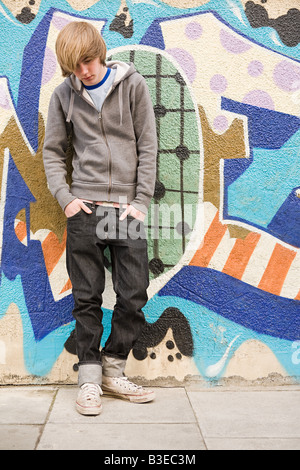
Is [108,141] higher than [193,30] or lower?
lower

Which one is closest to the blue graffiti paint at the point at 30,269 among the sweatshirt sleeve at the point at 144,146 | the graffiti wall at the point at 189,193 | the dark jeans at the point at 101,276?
the graffiti wall at the point at 189,193

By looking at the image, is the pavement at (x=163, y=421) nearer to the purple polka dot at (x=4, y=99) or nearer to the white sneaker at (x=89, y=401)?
the white sneaker at (x=89, y=401)

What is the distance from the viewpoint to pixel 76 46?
112 inches

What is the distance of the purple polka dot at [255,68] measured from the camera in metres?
3.35

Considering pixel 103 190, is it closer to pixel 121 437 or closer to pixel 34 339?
pixel 34 339

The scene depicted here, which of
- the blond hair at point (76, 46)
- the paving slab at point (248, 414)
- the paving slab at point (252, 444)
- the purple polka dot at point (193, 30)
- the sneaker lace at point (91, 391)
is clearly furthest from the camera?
the purple polka dot at point (193, 30)

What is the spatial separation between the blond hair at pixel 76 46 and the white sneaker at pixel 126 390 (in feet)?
5.78

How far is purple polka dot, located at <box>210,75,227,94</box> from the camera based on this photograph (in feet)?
11.0

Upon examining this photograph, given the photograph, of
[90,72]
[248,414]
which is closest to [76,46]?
[90,72]

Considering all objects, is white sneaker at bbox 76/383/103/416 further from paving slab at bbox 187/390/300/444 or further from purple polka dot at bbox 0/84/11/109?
purple polka dot at bbox 0/84/11/109

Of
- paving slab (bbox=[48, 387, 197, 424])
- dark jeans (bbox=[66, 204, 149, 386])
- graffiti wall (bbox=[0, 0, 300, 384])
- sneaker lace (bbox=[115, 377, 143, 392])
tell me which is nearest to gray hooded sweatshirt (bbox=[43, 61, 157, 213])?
dark jeans (bbox=[66, 204, 149, 386])

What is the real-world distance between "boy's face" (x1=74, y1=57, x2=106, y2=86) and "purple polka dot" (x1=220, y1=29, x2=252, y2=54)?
0.81 m

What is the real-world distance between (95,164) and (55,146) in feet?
0.87

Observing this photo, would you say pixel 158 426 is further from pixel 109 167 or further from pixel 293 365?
pixel 109 167
